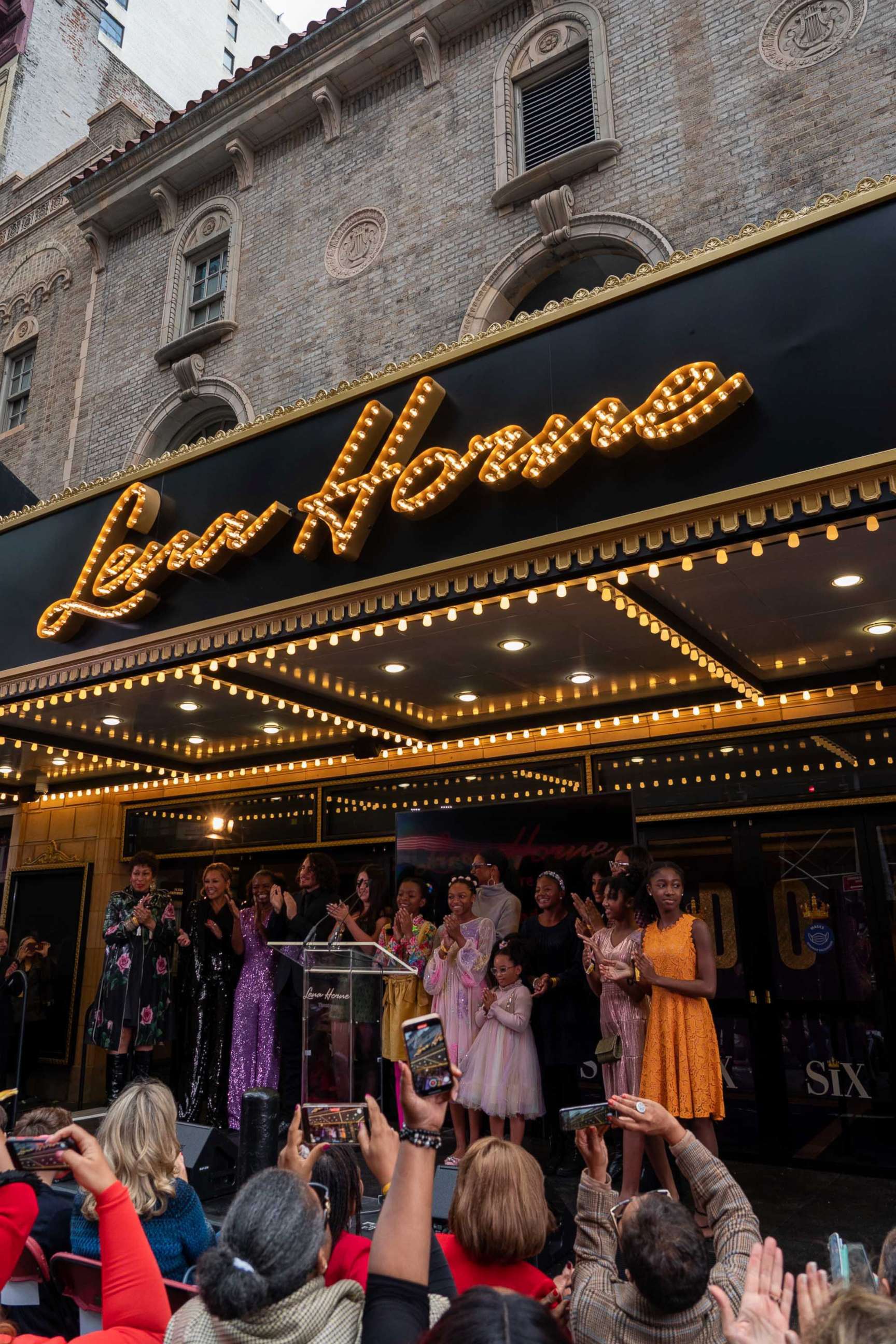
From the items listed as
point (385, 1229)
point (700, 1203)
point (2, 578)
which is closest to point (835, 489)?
point (700, 1203)

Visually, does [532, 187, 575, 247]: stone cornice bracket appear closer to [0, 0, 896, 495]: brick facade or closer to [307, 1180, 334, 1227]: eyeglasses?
[0, 0, 896, 495]: brick facade

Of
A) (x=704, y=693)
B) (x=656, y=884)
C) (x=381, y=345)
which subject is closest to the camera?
(x=656, y=884)

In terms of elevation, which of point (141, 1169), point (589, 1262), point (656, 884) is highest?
point (656, 884)

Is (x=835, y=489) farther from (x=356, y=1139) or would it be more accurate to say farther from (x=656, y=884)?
(x=356, y=1139)

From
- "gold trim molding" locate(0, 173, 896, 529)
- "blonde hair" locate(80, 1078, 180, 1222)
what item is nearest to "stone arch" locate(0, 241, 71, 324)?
"gold trim molding" locate(0, 173, 896, 529)

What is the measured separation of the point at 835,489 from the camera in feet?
15.3

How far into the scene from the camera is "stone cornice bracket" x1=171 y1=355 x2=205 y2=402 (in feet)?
43.2

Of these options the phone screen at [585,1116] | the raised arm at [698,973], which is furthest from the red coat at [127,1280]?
the raised arm at [698,973]

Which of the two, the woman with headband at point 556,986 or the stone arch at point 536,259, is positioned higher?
the stone arch at point 536,259

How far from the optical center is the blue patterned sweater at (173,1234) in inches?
118

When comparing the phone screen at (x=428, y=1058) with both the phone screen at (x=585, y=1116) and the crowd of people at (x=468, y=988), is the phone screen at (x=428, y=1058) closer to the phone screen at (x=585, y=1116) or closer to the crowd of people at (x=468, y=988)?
the phone screen at (x=585, y=1116)

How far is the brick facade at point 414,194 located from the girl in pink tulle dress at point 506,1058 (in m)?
7.68

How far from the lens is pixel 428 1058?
7.14 feet

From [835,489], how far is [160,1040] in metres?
7.70
